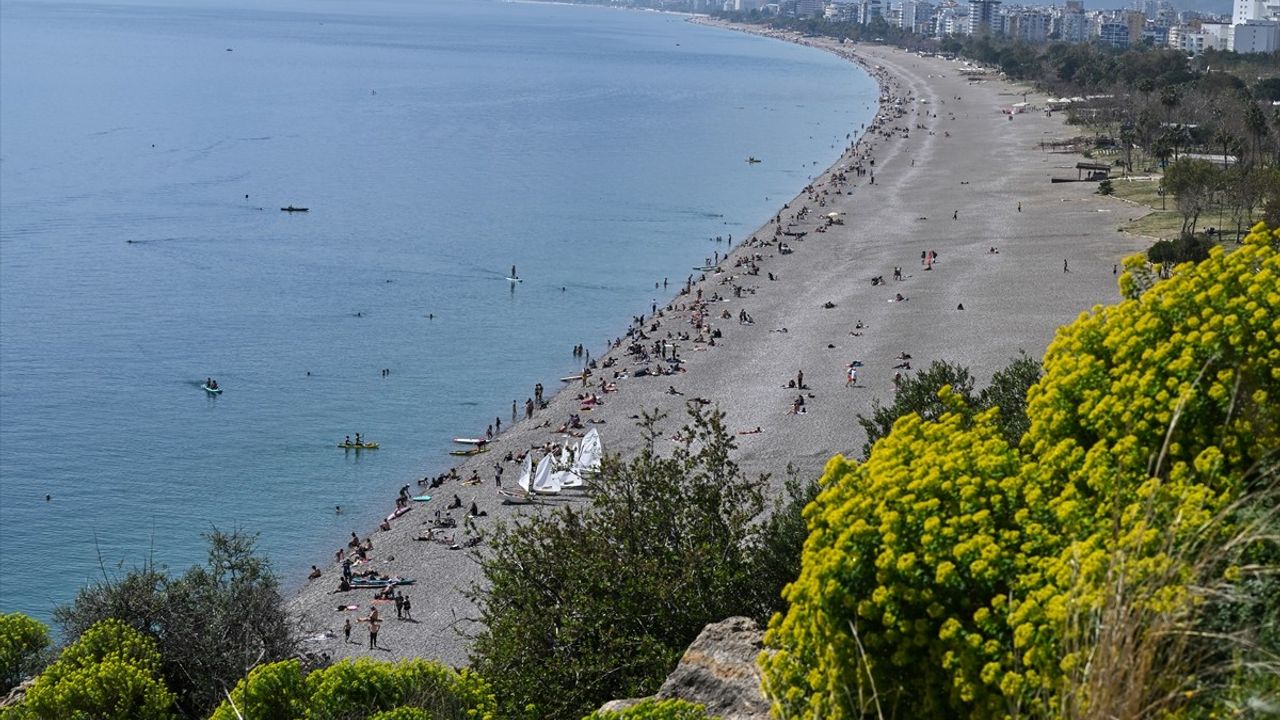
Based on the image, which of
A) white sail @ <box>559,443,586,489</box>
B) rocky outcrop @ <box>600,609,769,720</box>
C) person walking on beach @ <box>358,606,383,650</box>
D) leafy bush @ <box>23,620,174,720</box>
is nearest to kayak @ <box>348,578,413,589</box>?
person walking on beach @ <box>358,606,383,650</box>

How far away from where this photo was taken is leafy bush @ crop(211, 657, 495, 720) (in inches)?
661

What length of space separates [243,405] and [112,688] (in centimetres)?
3225

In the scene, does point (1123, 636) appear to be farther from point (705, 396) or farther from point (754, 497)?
point (705, 396)

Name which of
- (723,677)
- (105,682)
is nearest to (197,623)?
(105,682)

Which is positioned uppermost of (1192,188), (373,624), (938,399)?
(1192,188)

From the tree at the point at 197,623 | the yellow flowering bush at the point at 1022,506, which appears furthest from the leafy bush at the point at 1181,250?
the yellow flowering bush at the point at 1022,506

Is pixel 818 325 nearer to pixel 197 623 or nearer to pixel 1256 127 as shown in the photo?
pixel 197 623

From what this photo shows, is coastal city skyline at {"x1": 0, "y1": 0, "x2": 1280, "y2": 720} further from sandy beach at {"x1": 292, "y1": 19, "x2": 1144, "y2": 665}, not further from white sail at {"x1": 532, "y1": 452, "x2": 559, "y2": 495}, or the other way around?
sandy beach at {"x1": 292, "y1": 19, "x2": 1144, "y2": 665}

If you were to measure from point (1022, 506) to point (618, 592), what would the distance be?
862 cm

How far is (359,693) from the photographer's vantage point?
1714cm

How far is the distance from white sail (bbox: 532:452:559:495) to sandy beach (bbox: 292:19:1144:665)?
0.38 meters

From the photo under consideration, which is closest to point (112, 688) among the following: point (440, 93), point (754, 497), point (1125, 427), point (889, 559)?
point (754, 497)

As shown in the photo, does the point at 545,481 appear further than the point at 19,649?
Yes

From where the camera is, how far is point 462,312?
214 feet
